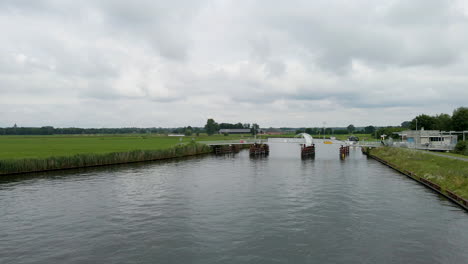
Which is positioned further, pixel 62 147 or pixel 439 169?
pixel 62 147

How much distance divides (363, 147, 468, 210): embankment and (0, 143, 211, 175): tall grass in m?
57.4

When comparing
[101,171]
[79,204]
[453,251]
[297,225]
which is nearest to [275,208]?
[297,225]

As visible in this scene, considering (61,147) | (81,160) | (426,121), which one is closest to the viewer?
(81,160)

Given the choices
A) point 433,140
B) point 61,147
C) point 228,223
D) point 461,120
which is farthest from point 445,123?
point 61,147

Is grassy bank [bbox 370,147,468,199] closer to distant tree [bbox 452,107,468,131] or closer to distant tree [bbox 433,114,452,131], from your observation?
distant tree [bbox 452,107,468,131]

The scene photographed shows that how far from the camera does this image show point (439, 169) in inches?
1745

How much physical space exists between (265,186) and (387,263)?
24860 mm

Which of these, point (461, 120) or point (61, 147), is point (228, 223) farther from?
point (461, 120)

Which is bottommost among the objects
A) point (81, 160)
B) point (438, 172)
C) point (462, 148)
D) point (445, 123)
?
point (438, 172)

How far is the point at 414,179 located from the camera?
46750 mm

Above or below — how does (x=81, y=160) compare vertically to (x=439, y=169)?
above

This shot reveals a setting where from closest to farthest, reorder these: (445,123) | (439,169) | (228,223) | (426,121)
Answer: (228,223)
(439,169)
(445,123)
(426,121)

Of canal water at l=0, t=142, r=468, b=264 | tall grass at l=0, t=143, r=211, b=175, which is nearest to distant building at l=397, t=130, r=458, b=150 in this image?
canal water at l=0, t=142, r=468, b=264

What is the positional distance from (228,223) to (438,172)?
34.5 meters
